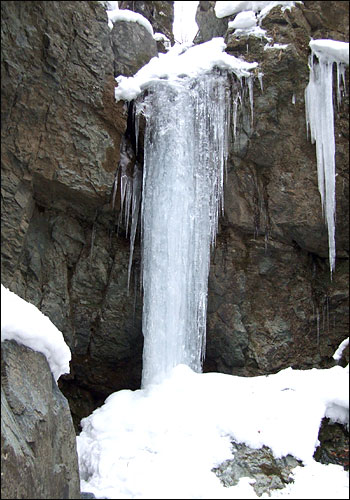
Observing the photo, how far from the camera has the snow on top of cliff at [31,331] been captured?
5.57m

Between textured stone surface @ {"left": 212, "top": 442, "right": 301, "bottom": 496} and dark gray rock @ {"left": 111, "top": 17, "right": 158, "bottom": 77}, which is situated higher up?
dark gray rock @ {"left": 111, "top": 17, "right": 158, "bottom": 77}

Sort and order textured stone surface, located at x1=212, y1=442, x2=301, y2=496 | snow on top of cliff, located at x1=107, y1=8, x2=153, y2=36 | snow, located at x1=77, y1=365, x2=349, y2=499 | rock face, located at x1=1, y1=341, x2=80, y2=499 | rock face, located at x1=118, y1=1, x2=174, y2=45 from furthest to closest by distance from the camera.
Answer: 1. rock face, located at x1=118, y1=1, x2=174, y2=45
2. snow on top of cliff, located at x1=107, y1=8, x2=153, y2=36
3. textured stone surface, located at x1=212, y1=442, x2=301, y2=496
4. snow, located at x1=77, y1=365, x2=349, y2=499
5. rock face, located at x1=1, y1=341, x2=80, y2=499

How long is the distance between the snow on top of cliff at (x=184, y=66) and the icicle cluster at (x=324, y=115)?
0.98 meters

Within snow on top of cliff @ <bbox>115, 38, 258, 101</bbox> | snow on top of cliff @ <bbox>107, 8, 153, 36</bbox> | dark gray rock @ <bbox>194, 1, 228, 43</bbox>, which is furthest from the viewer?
dark gray rock @ <bbox>194, 1, 228, 43</bbox>

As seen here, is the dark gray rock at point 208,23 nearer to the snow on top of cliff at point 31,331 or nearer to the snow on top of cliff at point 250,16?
the snow on top of cliff at point 250,16

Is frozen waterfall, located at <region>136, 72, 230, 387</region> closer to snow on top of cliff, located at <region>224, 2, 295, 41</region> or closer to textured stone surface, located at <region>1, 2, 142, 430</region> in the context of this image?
textured stone surface, located at <region>1, 2, 142, 430</region>

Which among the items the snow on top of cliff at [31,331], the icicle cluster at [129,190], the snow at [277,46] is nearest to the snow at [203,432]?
the snow on top of cliff at [31,331]

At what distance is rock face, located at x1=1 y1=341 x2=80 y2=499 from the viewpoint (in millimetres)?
4973

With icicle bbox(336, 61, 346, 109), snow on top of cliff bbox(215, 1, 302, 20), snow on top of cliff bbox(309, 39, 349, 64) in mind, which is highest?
snow on top of cliff bbox(215, 1, 302, 20)

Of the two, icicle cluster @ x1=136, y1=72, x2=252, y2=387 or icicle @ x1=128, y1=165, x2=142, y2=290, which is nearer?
icicle cluster @ x1=136, y1=72, x2=252, y2=387

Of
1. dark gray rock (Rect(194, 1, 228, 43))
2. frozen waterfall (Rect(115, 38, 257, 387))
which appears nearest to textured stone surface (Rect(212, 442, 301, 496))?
frozen waterfall (Rect(115, 38, 257, 387))

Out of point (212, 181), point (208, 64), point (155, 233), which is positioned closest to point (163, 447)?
point (155, 233)

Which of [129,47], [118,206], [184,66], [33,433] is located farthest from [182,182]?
[33,433]

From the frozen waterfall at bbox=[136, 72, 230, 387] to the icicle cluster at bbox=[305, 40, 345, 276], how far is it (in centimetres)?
137
